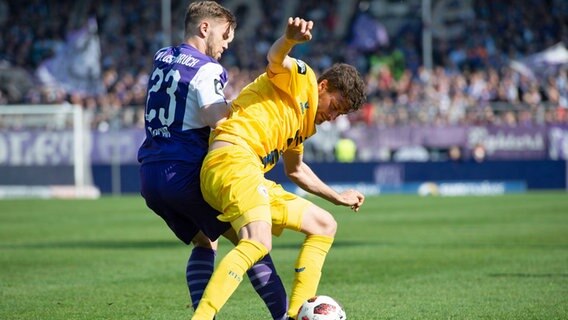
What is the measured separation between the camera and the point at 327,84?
6.88 meters

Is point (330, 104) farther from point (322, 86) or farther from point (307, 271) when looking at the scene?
point (307, 271)

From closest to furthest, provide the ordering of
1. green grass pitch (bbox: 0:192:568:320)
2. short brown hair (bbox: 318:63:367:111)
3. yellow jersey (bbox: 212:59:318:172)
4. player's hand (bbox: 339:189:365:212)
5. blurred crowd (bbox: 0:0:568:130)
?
yellow jersey (bbox: 212:59:318:172) → short brown hair (bbox: 318:63:367:111) → player's hand (bbox: 339:189:365:212) → green grass pitch (bbox: 0:192:568:320) → blurred crowd (bbox: 0:0:568:130)

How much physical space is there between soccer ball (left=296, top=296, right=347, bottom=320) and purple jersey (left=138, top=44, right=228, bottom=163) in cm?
113

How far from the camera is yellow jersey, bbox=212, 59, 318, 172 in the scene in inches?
263

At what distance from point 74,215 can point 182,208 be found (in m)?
16.2

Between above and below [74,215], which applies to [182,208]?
above

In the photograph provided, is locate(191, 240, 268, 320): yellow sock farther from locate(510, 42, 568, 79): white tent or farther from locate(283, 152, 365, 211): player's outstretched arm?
locate(510, 42, 568, 79): white tent

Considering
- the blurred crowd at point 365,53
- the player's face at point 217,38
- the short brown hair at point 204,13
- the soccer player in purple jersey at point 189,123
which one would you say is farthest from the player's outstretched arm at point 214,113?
the blurred crowd at point 365,53

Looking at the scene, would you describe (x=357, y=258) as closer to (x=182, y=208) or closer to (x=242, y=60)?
(x=182, y=208)

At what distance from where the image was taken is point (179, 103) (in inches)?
265

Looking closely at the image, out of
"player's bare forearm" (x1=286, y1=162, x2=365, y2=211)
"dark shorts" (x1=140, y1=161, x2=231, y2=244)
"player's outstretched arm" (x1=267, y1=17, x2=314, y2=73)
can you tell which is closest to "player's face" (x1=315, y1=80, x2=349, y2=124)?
"player's outstretched arm" (x1=267, y1=17, x2=314, y2=73)

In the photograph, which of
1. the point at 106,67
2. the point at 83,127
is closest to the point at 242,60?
the point at 106,67

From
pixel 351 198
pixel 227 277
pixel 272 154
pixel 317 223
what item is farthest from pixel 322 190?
pixel 227 277

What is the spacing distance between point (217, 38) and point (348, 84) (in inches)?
35.5
